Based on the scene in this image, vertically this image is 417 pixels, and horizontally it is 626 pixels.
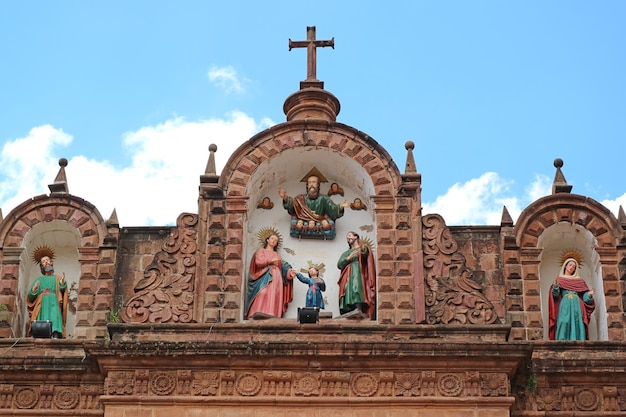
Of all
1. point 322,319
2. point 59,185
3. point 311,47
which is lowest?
point 322,319

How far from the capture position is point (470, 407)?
66.9 feet

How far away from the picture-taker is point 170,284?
21891mm

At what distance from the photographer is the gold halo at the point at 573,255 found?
75.9 feet

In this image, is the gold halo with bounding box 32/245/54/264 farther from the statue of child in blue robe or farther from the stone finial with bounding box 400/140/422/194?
the stone finial with bounding box 400/140/422/194

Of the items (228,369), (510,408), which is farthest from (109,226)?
(510,408)

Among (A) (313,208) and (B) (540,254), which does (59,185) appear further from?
(B) (540,254)

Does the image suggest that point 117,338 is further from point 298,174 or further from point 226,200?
Answer: point 298,174

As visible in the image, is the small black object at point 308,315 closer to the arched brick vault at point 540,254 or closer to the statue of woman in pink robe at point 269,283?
the statue of woman in pink robe at point 269,283

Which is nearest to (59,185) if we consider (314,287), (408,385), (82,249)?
(82,249)

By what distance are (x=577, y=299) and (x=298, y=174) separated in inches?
191

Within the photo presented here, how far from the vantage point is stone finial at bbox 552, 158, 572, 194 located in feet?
76.1

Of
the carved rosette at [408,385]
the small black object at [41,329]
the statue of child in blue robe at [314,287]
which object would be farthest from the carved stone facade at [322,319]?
the statue of child in blue robe at [314,287]

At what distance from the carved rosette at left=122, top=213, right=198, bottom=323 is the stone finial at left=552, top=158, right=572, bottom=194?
18.5 feet

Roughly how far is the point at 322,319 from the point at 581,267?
4.39 metres
